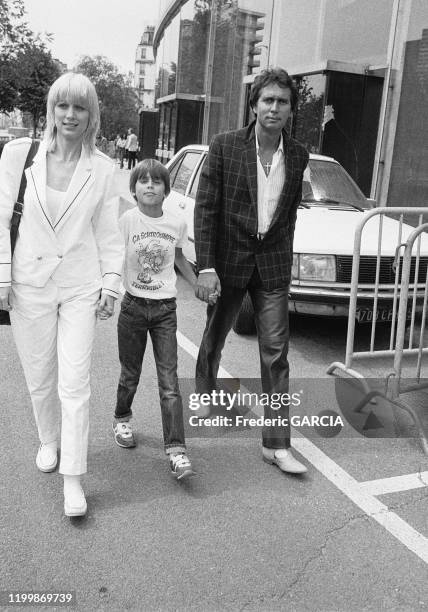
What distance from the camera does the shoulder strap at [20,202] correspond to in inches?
118

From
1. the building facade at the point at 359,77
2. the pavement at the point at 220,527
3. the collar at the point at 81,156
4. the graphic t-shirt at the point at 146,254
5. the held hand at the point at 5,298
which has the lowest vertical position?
the pavement at the point at 220,527

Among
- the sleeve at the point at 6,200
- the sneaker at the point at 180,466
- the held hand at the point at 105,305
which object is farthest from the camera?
the sneaker at the point at 180,466

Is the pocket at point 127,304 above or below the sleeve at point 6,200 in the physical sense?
below

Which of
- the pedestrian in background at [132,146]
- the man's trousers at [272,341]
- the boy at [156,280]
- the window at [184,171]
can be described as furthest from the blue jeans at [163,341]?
the pedestrian in background at [132,146]

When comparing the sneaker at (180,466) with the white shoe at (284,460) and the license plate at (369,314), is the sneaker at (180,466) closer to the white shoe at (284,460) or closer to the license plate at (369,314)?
the white shoe at (284,460)

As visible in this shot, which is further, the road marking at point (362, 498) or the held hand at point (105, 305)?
the held hand at point (105, 305)

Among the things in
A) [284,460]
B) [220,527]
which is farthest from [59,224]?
[284,460]

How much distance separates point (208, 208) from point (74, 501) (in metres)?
1.69

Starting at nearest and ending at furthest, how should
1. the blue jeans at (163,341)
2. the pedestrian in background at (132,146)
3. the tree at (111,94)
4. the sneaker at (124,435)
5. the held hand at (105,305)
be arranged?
the held hand at (105,305) < the blue jeans at (163,341) < the sneaker at (124,435) < the pedestrian in background at (132,146) < the tree at (111,94)

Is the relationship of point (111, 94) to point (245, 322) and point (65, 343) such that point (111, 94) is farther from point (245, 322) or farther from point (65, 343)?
point (65, 343)

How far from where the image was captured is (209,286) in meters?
3.72

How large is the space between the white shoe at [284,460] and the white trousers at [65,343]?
1082 millimetres

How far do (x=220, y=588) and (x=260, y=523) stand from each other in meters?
0.53

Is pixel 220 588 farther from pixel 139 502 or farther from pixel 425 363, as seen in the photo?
pixel 425 363
